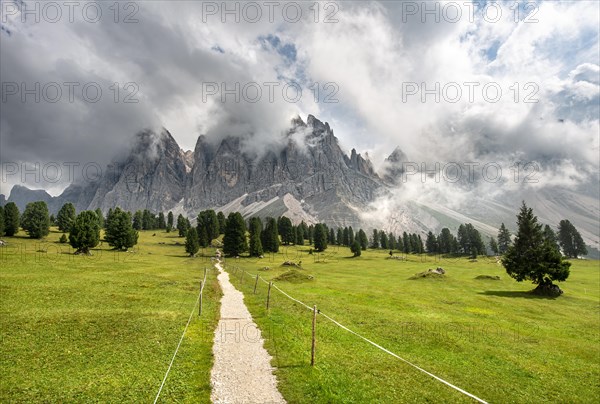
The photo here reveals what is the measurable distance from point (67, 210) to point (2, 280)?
154646mm

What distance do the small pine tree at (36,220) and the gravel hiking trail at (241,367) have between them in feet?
440

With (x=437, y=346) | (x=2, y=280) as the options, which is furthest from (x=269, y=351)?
(x=2, y=280)

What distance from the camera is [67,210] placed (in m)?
166

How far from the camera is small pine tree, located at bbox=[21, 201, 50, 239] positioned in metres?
124

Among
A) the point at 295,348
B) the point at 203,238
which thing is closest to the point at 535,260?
the point at 295,348

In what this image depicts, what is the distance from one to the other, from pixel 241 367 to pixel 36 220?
147 m

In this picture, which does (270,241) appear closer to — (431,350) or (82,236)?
(82,236)

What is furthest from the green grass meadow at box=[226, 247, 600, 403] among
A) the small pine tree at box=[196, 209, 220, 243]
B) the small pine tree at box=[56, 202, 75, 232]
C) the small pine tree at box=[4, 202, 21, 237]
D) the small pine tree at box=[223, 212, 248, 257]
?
the small pine tree at box=[56, 202, 75, 232]

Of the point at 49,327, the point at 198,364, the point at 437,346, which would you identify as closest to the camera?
the point at 198,364

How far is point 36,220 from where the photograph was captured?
125188 millimetres

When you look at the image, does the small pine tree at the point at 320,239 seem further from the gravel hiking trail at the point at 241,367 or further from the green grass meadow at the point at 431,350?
the gravel hiking trail at the point at 241,367

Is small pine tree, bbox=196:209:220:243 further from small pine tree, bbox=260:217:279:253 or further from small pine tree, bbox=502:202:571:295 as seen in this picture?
small pine tree, bbox=502:202:571:295

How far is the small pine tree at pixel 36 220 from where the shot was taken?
124 m

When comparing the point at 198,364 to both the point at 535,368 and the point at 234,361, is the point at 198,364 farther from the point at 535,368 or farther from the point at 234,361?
the point at 535,368
